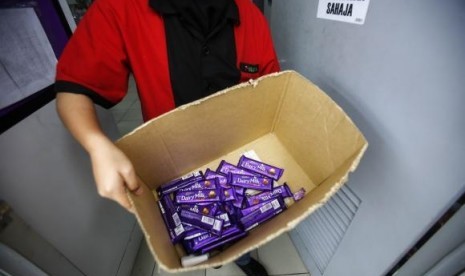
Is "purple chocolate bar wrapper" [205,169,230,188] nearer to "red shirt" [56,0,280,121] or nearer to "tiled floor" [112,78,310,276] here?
"red shirt" [56,0,280,121]

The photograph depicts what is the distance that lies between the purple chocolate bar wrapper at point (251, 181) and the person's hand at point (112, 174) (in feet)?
1.21

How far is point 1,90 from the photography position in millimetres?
567

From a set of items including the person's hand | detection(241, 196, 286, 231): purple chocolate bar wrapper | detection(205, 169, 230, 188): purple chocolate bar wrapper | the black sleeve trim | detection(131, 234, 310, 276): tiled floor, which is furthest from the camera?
detection(131, 234, 310, 276): tiled floor

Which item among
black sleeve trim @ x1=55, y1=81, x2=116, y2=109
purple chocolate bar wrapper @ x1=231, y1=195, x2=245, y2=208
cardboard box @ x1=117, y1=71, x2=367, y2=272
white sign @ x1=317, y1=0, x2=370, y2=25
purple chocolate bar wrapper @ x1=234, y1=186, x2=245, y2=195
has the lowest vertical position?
purple chocolate bar wrapper @ x1=231, y1=195, x2=245, y2=208

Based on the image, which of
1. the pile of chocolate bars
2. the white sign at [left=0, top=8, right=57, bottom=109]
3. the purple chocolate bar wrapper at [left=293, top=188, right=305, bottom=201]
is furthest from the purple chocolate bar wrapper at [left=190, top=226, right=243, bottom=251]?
the white sign at [left=0, top=8, right=57, bottom=109]

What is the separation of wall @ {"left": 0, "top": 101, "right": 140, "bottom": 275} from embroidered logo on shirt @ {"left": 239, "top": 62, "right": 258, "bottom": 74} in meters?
0.64

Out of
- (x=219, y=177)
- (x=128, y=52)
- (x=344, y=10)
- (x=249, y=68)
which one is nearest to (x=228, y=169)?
(x=219, y=177)

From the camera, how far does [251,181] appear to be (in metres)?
0.74

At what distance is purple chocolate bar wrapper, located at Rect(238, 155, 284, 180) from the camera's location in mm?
767

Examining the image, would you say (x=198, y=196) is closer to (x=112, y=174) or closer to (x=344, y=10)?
(x=112, y=174)

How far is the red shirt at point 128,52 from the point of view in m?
0.53

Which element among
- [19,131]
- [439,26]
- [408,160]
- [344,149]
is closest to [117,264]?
[19,131]

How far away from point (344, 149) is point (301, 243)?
0.79 metres

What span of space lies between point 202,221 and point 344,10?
71 cm
